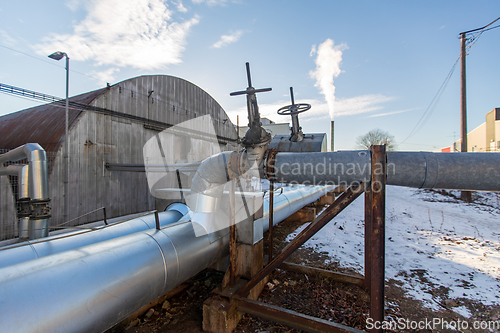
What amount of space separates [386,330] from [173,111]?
975cm

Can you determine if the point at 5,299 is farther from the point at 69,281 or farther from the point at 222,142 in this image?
the point at 222,142

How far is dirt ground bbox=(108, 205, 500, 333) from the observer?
10.0 ft

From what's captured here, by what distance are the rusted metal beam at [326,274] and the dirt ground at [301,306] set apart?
0.28 ft

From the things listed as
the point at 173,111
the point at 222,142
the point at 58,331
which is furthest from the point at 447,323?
the point at 222,142

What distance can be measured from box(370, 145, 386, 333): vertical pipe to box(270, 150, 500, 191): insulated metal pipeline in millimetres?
79

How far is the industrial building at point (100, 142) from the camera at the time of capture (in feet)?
20.6

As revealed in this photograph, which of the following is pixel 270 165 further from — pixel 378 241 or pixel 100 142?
pixel 100 142

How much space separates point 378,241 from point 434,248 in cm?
472

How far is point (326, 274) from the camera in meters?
3.94

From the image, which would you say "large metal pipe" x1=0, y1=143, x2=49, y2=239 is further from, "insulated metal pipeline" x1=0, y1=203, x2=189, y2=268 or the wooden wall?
"insulated metal pipeline" x1=0, y1=203, x2=189, y2=268

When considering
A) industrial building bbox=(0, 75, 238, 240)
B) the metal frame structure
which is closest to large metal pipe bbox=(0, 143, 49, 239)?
industrial building bbox=(0, 75, 238, 240)

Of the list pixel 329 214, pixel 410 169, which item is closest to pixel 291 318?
pixel 329 214

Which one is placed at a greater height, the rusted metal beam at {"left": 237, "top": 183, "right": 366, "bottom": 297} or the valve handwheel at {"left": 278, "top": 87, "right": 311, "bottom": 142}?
the valve handwheel at {"left": 278, "top": 87, "right": 311, "bottom": 142}

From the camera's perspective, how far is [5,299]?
1.46 m
